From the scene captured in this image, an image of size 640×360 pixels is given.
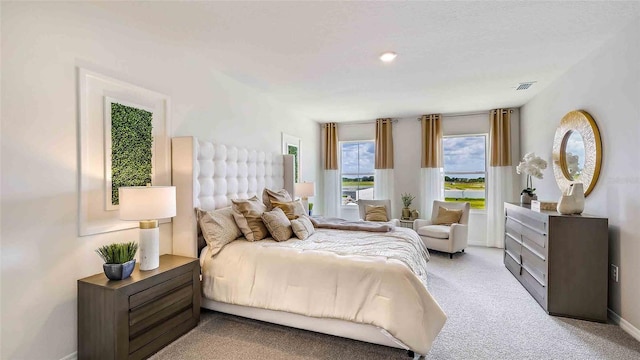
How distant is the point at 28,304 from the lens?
183 cm

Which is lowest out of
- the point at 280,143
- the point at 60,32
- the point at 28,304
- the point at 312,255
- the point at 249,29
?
the point at 28,304

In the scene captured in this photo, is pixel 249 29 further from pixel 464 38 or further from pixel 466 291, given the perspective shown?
pixel 466 291

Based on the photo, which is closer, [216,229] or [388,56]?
[216,229]

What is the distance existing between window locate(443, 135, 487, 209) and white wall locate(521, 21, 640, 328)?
7.98 ft

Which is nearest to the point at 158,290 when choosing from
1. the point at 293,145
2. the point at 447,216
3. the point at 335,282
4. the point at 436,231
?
the point at 335,282

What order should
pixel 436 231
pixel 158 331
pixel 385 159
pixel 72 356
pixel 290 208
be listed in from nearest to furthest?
pixel 72 356
pixel 158 331
pixel 290 208
pixel 436 231
pixel 385 159

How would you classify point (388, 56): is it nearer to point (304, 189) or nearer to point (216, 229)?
point (216, 229)

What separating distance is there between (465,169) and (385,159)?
1563 millimetres

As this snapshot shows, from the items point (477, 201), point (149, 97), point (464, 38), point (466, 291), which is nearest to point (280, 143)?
point (149, 97)

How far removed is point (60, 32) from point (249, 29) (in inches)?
51.0

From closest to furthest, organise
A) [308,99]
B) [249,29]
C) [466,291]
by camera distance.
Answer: [249,29]
[466,291]
[308,99]

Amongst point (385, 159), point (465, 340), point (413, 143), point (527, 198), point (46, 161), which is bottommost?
point (465, 340)

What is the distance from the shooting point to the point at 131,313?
1970mm

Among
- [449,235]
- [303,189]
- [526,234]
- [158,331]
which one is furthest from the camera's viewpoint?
[303,189]
